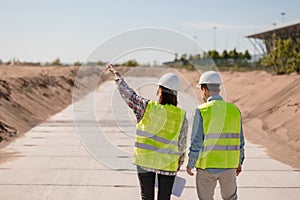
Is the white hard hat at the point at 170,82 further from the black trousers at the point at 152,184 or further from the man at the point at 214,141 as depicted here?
the black trousers at the point at 152,184

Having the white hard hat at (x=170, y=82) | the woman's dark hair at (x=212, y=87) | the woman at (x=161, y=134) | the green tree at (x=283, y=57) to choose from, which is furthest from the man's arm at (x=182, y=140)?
the green tree at (x=283, y=57)

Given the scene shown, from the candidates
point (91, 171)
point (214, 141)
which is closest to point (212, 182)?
point (214, 141)

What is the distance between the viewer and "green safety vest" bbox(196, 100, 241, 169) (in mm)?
4293

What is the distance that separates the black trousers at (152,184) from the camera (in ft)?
13.6

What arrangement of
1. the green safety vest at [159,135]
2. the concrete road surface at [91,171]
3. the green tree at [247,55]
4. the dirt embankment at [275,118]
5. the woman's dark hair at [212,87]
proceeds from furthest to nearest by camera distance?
the green tree at [247,55] → the dirt embankment at [275,118] → the concrete road surface at [91,171] → the woman's dark hair at [212,87] → the green safety vest at [159,135]

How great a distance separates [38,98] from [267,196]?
56.5 feet

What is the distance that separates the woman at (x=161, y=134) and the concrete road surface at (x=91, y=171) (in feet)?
5.66

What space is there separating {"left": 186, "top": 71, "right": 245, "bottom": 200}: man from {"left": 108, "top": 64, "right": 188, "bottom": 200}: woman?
24 cm

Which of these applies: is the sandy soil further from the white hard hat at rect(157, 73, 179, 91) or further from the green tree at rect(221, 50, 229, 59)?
the green tree at rect(221, 50, 229, 59)

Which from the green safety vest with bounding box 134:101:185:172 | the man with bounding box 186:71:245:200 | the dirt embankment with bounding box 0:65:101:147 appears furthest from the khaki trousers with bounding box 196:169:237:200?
the dirt embankment with bounding box 0:65:101:147

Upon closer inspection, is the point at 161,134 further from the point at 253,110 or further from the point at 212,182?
the point at 253,110

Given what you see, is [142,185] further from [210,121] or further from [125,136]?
[125,136]

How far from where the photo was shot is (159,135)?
13.3ft

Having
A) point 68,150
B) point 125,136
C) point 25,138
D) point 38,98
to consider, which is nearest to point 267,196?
point 68,150
